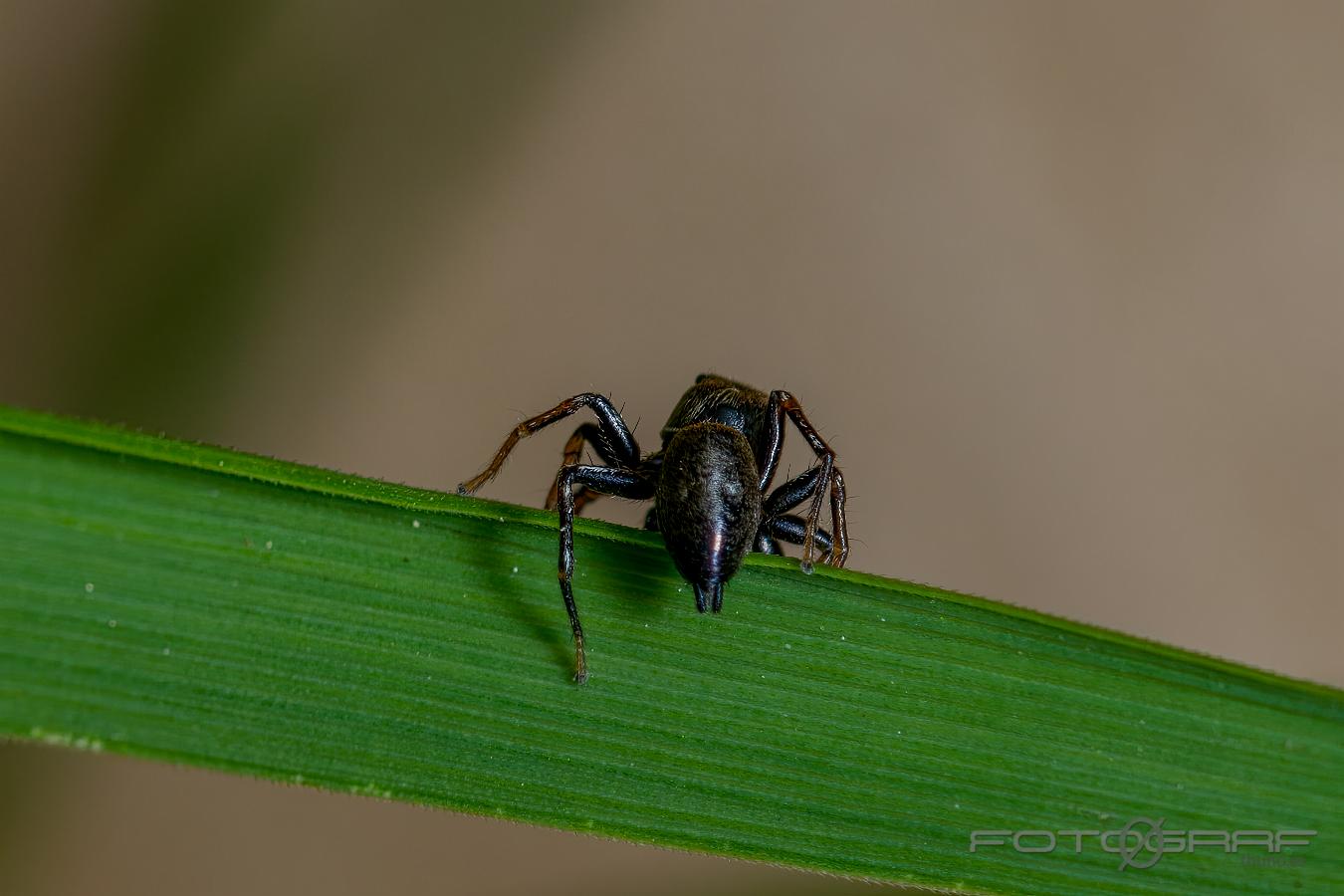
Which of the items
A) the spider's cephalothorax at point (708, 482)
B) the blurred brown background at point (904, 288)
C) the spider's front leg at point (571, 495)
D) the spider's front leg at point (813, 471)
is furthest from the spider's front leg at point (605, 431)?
the blurred brown background at point (904, 288)

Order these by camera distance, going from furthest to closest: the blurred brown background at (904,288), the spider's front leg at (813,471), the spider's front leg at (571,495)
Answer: the blurred brown background at (904,288)
the spider's front leg at (813,471)
the spider's front leg at (571,495)

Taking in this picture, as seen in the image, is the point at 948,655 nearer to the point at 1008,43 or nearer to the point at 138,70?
the point at 138,70

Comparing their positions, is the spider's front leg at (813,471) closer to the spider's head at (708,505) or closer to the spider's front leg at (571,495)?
the spider's head at (708,505)

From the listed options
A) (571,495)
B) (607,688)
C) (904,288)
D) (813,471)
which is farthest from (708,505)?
(904,288)

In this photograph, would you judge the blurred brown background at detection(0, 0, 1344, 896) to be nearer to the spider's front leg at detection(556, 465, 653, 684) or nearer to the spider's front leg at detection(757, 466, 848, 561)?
the spider's front leg at detection(757, 466, 848, 561)

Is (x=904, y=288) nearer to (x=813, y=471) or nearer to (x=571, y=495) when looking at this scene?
(x=813, y=471)

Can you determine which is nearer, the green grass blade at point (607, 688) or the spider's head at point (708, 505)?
the green grass blade at point (607, 688)

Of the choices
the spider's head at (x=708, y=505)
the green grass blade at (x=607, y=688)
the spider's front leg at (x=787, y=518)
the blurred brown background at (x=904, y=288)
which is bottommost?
the green grass blade at (x=607, y=688)

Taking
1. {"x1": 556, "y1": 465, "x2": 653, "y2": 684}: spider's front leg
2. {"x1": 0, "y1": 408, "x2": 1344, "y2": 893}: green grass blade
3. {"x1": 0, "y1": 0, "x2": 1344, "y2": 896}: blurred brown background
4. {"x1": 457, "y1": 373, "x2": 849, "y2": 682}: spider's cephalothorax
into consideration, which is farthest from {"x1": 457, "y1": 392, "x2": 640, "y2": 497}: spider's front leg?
{"x1": 0, "y1": 0, "x2": 1344, "y2": 896}: blurred brown background
